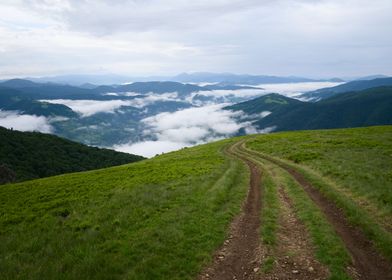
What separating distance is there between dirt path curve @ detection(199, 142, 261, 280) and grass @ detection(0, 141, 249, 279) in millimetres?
563

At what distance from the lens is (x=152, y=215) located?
22.3 meters

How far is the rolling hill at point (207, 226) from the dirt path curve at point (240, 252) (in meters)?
0.05

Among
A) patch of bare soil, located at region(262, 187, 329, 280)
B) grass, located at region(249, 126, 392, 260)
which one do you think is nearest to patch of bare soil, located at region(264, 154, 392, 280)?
grass, located at region(249, 126, 392, 260)

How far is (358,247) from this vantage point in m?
16.5

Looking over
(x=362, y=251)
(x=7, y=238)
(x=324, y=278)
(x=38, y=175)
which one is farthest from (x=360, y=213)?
(x=38, y=175)

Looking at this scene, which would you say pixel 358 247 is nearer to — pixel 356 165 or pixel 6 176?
pixel 356 165

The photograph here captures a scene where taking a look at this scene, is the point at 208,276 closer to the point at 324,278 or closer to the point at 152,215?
the point at 324,278

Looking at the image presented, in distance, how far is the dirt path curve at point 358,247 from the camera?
14234mm

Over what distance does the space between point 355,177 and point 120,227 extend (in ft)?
69.1

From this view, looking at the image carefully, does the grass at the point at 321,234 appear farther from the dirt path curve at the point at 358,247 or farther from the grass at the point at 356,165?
the grass at the point at 356,165

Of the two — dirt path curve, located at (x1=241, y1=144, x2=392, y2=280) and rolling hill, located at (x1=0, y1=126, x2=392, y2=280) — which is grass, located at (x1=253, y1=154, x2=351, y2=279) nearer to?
rolling hill, located at (x1=0, y1=126, x2=392, y2=280)

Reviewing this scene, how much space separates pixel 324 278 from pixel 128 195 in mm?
18453

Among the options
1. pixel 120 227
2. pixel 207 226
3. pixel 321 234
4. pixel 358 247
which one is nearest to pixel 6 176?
pixel 120 227

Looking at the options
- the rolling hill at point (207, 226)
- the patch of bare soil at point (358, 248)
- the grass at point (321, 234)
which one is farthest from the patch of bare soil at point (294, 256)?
the patch of bare soil at point (358, 248)
